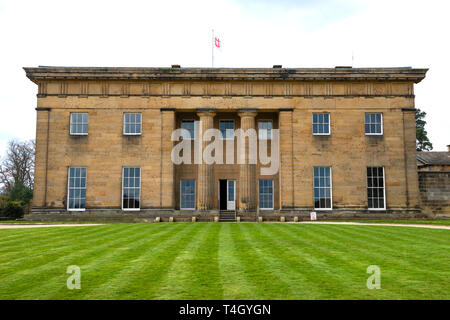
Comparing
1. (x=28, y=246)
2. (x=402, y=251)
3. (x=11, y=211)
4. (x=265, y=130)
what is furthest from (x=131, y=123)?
(x=402, y=251)

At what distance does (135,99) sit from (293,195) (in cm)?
1464

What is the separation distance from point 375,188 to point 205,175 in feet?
44.1

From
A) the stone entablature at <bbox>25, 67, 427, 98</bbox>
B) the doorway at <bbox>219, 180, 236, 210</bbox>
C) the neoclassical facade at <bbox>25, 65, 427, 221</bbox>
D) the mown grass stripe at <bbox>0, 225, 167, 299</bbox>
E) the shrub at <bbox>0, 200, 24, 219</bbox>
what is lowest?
the mown grass stripe at <bbox>0, 225, 167, 299</bbox>

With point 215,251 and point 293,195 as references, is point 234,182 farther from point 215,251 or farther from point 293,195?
point 215,251

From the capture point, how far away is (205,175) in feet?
99.3

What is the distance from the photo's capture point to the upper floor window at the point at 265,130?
31.9 m

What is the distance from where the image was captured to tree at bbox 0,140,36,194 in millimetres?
59594

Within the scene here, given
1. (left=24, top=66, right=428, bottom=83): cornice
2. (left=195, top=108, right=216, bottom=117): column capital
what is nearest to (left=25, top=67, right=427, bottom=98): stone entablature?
(left=24, top=66, right=428, bottom=83): cornice

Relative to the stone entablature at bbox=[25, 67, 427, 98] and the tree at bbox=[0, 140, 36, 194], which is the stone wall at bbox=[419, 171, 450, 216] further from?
the tree at bbox=[0, 140, 36, 194]

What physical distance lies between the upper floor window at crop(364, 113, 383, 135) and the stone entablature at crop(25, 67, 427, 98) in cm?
173

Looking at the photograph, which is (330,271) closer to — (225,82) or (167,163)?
(167,163)

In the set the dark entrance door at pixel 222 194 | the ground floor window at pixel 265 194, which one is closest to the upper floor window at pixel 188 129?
the dark entrance door at pixel 222 194

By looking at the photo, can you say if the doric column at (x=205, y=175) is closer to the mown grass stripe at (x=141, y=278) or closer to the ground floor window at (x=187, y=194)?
the ground floor window at (x=187, y=194)

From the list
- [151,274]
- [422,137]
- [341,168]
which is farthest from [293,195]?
[422,137]
